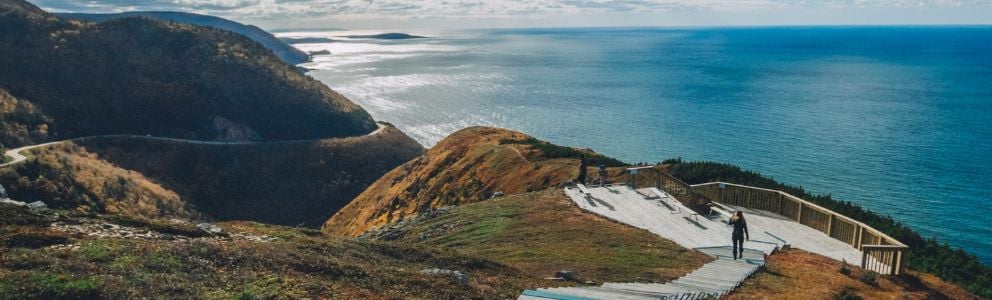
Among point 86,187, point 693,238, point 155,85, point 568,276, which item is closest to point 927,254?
point 693,238

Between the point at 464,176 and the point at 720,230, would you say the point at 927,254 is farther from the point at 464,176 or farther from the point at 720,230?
the point at 464,176

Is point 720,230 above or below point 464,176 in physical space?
above

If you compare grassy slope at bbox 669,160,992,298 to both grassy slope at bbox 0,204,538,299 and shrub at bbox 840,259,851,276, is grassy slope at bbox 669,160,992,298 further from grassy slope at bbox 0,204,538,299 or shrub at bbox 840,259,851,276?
grassy slope at bbox 0,204,538,299

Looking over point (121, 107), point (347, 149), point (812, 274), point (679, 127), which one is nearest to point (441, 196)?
point (812, 274)

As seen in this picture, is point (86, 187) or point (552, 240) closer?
point (552, 240)

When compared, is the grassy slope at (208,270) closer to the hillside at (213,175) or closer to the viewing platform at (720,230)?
the viewing platform at (720,230)
